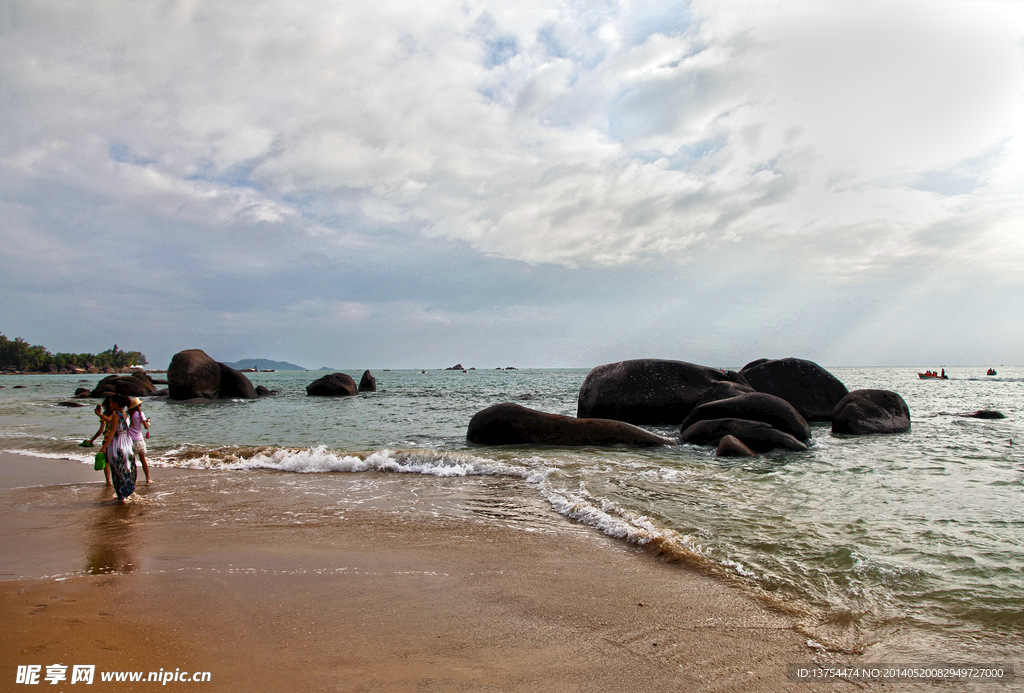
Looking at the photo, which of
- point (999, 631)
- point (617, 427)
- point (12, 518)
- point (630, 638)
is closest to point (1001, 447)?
point (617, 427)

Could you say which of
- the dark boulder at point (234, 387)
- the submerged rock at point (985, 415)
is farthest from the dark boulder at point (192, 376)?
the submerged rock at point (985, 415)

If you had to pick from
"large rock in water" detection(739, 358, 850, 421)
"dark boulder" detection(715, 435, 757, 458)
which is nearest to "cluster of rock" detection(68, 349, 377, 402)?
"large rock in water" detection(739, 358, 850, 421)

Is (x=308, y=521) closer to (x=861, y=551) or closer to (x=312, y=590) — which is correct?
(x=312, y=590)

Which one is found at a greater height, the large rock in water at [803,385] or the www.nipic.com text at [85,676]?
the large rock in water at [803,385]

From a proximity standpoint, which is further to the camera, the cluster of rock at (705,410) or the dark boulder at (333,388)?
the dark boulder at (333,388)

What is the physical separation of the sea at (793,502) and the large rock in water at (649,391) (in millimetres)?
3315

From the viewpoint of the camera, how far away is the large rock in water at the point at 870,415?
1216 centimetres

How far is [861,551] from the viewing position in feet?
13.9

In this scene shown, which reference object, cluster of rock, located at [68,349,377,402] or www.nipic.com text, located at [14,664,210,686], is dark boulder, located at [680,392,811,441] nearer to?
www.nipic.com text, located at [14,664,210,686]

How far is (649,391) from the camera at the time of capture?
14.5m

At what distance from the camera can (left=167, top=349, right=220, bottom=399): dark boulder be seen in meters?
27.2

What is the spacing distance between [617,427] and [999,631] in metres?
8.03

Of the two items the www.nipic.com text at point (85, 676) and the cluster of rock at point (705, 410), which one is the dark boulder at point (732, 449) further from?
the www.nipic.com text at point (85, 676)

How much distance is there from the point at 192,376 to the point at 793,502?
1186 inches
